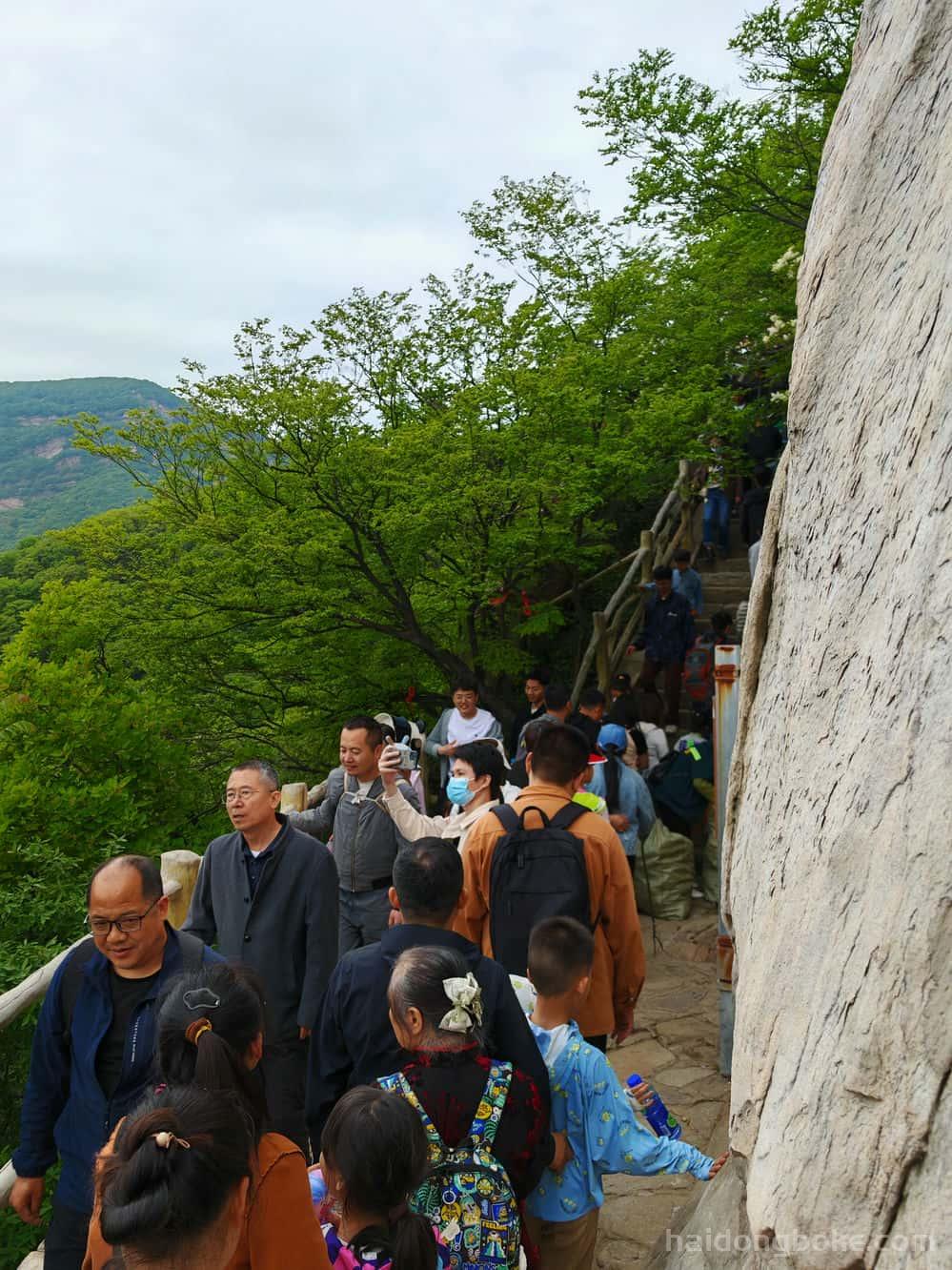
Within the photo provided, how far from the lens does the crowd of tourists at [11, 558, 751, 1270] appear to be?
1915 millimetres

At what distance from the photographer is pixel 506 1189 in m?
2.37

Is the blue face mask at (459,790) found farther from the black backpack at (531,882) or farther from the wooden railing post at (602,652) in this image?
the wooden railing post at (602,652)

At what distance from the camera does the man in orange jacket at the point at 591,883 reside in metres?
3.70

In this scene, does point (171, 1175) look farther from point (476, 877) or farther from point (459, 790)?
point (459, 790)

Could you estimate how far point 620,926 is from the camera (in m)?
3.75

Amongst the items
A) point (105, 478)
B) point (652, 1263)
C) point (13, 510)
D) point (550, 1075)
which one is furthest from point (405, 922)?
point (13, 510)

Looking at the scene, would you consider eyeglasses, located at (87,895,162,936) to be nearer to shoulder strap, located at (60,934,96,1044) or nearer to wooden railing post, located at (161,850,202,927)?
shoulder strap, located at (60,934,96,1044)

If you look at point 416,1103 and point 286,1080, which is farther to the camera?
point 286,1080

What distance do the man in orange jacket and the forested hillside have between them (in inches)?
210

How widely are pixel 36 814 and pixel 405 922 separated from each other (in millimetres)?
6616

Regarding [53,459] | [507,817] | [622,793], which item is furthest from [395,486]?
[53,459]

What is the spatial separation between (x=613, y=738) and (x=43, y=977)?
4.11m

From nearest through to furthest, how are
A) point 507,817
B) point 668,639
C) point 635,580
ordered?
point 507,817, point 668,639, point 635,580

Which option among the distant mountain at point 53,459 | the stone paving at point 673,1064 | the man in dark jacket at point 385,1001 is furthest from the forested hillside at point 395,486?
the distant mountain at point 53,459
